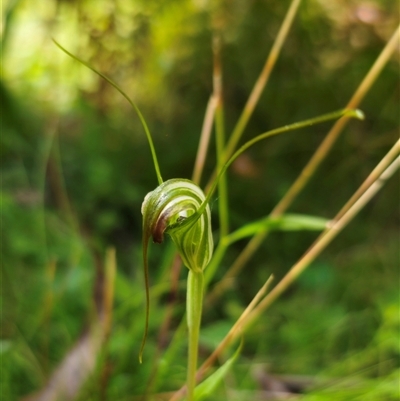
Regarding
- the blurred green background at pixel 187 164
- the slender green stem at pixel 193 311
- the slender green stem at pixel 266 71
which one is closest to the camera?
the slender green stem at pixel 193 311

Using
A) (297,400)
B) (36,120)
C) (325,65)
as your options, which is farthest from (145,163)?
(297,400)

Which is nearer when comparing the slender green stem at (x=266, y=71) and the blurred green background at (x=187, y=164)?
the slender green stem at (x=266, y=71)

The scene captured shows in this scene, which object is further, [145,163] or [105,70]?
[105,70]

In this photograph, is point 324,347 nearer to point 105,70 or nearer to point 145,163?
point 145,163

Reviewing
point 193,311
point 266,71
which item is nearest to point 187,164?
point 266,71

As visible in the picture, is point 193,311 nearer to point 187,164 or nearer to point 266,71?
point 266,71

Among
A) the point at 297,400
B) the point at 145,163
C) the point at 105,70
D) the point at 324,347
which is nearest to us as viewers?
the point at 297,400
